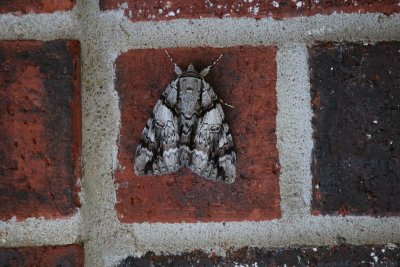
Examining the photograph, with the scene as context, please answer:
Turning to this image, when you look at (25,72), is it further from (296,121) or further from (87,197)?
(296,121)

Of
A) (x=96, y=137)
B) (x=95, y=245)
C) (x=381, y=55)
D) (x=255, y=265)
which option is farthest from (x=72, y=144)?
(x=381, y=55)

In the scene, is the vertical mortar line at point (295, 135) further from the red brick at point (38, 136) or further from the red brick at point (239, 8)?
the red brick at point (38, 136)

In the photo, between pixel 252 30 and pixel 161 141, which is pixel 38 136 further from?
pixel 252 30

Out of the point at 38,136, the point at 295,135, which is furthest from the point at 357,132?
the point at 38,136

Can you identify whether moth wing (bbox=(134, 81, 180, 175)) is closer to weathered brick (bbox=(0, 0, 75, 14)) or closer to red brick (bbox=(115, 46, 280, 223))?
red brick (bbox=(115, 46, 280, 223))

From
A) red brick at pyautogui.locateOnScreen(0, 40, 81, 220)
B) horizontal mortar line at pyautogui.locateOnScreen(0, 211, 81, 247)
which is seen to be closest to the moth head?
red brick at pyautogui.locateOnScreen(0, 40, 81, 220)

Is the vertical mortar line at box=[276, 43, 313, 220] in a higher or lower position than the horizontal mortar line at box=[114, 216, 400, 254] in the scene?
higher
